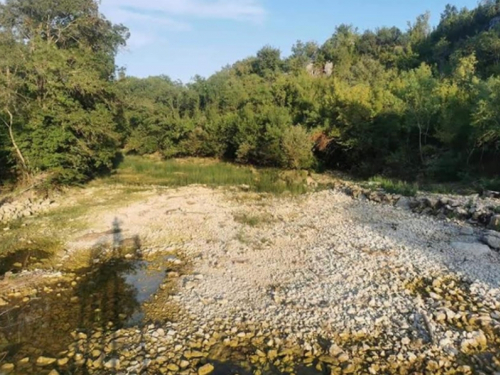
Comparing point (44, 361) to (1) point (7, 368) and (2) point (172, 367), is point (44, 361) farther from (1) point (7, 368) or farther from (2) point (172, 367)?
(2) point (172, 367)

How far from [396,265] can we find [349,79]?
157ft

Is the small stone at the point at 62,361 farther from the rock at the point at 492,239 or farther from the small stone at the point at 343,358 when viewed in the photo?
the rock at the point at 492,239

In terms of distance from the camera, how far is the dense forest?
19.6 metres

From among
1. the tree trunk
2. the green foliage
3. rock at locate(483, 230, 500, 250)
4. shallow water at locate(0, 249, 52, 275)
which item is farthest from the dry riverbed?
the green foliage

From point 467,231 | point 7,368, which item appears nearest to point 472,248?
point 467,231

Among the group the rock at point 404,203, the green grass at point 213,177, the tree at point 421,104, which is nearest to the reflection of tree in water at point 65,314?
the rock at point 404,203

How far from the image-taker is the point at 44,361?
7.12 m

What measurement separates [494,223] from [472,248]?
2.53 meters

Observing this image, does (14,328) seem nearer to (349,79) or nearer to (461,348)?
(461,348)

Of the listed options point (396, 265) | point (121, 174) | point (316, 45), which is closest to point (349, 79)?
point (316, 45)

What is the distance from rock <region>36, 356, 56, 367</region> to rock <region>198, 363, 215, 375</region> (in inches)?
114

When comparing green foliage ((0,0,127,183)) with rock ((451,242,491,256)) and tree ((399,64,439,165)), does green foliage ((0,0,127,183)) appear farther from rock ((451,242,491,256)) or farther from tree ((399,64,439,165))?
tree ((399,64,439,165))

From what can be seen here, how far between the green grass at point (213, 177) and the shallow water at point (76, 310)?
540 inches

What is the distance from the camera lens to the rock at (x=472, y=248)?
11.6 meters
